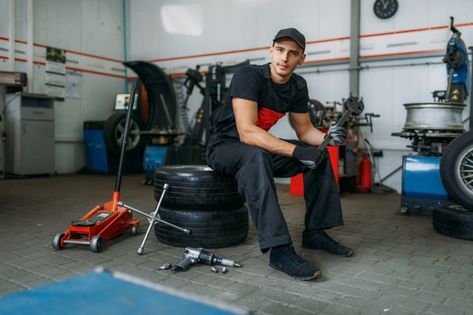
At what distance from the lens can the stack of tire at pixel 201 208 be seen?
2.33m

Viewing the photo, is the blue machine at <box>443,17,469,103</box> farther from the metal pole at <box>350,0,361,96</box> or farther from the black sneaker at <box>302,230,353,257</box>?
the black sneaker at <box>302,230,353,257</box>

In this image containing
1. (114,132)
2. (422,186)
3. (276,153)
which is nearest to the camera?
(276,153)

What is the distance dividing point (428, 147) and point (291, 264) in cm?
240

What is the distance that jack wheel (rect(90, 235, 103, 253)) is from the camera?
2.24m

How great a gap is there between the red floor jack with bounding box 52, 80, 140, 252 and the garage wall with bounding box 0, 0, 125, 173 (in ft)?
15.6

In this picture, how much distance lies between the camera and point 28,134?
612cm

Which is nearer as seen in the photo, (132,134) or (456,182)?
(456,182)

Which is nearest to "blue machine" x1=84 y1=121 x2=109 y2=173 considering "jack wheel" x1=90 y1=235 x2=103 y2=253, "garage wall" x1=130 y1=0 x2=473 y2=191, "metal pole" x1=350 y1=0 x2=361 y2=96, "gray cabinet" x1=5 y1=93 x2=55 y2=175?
"gray cabinet" x1=5 y1=93 x2=55 y2=175

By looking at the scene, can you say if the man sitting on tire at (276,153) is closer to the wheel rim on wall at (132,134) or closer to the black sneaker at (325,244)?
the black sneaker at (325,244)

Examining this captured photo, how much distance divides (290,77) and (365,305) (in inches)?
52.2

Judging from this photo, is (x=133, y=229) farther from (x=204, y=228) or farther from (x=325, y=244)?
(x=325, y=244)

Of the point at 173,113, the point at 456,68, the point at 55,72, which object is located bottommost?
the point at 173,113

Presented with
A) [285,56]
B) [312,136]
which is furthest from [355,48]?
[285,56]

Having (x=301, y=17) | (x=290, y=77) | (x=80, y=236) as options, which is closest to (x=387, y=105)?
(x=301, y=17)
